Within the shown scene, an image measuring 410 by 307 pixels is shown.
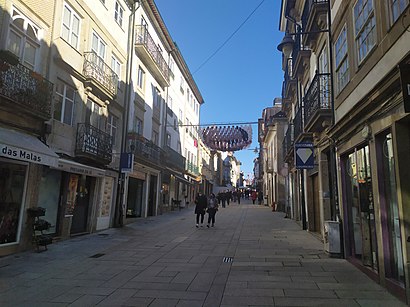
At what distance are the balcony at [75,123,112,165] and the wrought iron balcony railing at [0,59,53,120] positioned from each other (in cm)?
239

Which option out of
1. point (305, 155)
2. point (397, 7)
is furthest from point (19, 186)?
point (397, 7)

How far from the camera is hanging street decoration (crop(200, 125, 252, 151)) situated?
2417 cm

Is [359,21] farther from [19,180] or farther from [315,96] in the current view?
[19,180]

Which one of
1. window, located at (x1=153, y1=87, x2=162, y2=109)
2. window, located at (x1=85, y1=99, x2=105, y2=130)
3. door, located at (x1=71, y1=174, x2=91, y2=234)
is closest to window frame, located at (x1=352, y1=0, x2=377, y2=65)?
window, located at (x1=85, y1=99, x2=105, y2=130)

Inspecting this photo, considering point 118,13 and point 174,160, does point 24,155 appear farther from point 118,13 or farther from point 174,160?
point 174,160

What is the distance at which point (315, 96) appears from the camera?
435 inches

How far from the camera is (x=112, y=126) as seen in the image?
1692 cm

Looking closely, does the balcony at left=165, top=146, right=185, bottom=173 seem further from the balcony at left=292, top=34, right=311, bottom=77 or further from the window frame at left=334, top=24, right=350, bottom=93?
the window frame at left=334, top=24, right=350, bottom=93

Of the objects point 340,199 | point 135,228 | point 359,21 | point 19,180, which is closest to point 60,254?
point 19,180

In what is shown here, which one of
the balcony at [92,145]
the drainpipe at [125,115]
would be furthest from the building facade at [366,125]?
the drainpipe at [125,115]

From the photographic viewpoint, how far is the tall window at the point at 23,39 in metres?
9.99

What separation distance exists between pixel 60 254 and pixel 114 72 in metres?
9.44

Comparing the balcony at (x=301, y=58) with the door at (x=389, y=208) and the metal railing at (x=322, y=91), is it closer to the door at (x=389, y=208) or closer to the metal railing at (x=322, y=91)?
the metal railing at (x=322, y=91)

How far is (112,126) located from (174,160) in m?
11.8
